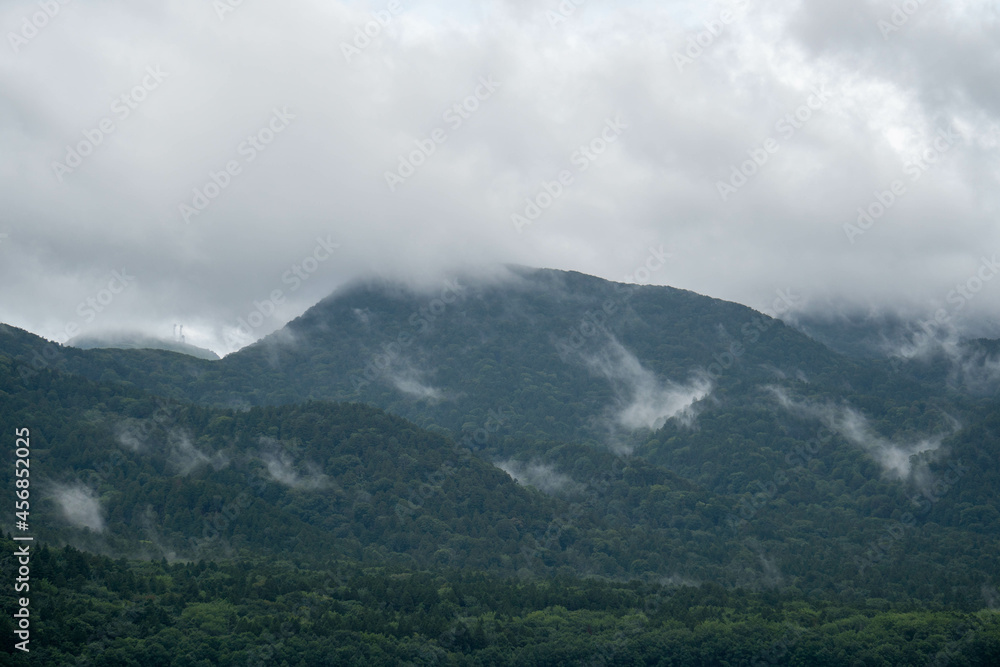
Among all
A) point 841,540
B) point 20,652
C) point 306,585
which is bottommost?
point 20,652

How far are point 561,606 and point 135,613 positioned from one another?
53.3 m

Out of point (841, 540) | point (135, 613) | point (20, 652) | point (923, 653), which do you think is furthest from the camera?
point (841, 540)

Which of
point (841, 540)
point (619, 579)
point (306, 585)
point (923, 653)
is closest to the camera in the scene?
point (923, 653)

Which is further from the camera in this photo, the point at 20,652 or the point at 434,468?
the point at 434,468

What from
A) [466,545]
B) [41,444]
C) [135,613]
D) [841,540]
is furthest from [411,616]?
[841,540]

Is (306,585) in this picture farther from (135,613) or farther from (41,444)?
(41,444)

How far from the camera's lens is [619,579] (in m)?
174

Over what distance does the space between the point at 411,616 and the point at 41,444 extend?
74075 mm

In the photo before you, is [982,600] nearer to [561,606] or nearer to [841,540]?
[841,540]

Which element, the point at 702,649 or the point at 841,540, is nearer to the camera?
the point at 702,649

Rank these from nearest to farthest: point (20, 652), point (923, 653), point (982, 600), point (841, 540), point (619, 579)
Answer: point (20, 652) → point (923, 653) → point (982, 600) → point (619, 579) → point (841, 540)

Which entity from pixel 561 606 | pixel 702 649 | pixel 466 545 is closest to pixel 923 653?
pixel 702 649

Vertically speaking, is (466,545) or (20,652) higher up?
(466,545)

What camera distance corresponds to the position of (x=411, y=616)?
134750 millimetres
